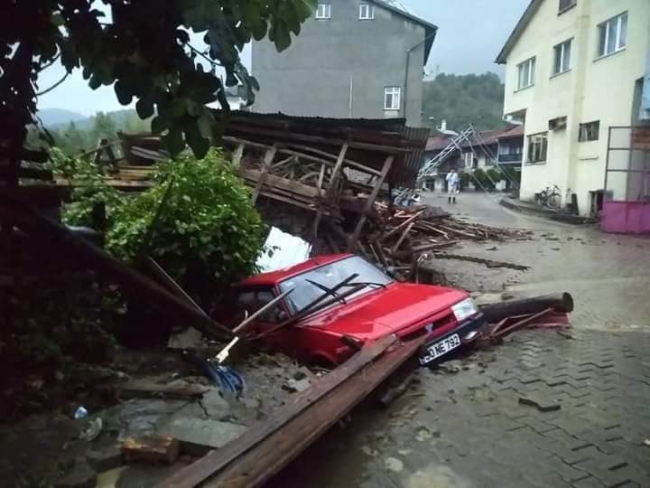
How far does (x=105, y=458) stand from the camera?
325 cm

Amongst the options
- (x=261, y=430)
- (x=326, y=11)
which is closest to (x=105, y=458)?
(x=261, y=430)

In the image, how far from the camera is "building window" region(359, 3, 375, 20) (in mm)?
33469

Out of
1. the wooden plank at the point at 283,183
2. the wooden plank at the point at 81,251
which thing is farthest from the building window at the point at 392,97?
the wooden plank at the point at 81,251

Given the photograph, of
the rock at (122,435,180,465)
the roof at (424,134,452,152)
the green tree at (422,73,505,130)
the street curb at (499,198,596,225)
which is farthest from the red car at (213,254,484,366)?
the green tree at (422,73,505,130)

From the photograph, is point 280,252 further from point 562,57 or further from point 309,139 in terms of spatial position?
point 562,57

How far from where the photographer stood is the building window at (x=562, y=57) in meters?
23.7

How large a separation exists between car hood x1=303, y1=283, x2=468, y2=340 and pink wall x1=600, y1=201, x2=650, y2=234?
13147 mm

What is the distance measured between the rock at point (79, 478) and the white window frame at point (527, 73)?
2837 centimetres

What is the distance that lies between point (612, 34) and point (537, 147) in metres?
7.15

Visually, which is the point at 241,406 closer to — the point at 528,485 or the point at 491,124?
the point at 528,485

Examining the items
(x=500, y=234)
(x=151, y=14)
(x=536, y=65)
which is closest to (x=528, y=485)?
(x=151, y=14)

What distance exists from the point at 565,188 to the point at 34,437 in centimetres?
2341

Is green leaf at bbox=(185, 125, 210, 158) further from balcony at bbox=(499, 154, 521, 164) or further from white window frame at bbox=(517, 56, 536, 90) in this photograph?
balcony at bbox=(499, 154, 521, 164)

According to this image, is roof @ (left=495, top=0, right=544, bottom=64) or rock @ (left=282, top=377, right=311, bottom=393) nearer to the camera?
rock @ (left=282, top=377, right=311, bottom=393)
